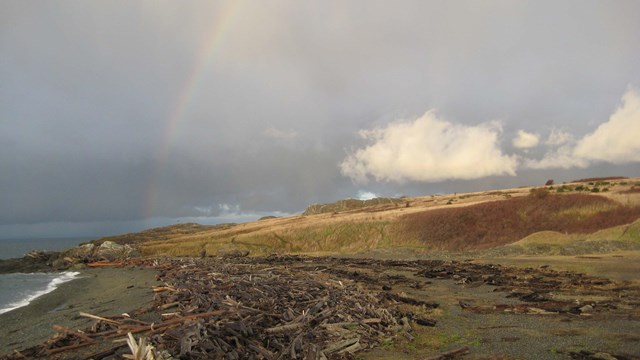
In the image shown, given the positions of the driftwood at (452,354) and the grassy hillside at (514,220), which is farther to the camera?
the grassy hillside at (514,220)

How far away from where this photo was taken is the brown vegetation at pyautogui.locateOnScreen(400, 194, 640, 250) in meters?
56.5

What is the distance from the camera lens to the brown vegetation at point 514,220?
185ft

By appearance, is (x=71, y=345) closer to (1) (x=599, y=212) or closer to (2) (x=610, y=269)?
(2) (x=610, y=269)

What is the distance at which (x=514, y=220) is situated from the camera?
2414 inches

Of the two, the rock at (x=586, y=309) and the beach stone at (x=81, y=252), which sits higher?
the beach stone at (x=81, y=252)

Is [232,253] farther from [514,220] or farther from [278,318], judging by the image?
[278,318]

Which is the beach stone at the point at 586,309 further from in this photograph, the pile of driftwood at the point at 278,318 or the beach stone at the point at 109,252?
the beach stone at the point at 109,252

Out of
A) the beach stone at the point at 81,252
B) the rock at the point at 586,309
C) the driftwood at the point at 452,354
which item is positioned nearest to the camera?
the driftwood at the point at 452,354

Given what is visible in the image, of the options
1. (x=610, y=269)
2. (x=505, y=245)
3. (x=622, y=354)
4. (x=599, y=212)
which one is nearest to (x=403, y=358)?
(x=622, y=354)

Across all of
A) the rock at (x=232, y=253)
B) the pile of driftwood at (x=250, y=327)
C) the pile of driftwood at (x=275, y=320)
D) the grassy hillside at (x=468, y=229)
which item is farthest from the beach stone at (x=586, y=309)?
the rock at (x=232, y=253)

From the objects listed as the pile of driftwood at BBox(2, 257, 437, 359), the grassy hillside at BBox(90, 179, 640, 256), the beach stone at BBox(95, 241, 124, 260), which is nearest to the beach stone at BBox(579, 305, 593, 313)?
the pile of driftwood at BBox(2, 257, 437, 359)

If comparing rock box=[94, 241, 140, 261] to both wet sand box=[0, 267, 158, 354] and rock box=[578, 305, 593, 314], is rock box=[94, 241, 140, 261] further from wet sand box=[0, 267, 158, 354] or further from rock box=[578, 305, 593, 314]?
rock box=[578, 305, 593, 314]

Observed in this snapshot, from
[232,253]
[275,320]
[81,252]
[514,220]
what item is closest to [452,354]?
[275,320]

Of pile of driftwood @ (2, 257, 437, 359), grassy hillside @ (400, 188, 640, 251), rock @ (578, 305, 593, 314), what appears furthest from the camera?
grassy hillside @ (400, 188, 640, 251)
